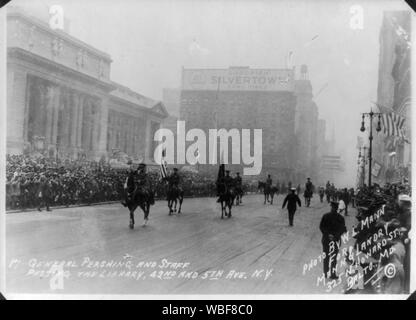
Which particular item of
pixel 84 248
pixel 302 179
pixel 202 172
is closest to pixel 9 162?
pixel 84 248

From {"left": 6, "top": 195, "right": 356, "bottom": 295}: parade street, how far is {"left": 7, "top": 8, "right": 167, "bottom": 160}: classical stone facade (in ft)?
6.75

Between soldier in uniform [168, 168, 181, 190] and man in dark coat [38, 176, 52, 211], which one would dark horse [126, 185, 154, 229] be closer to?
soldier in uniform [168, 168, 181, 190]

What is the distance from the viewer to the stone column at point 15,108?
31.8ft

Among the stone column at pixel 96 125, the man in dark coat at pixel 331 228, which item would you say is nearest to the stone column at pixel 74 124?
the stone column at pixel 96 125

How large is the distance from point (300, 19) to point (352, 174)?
4.37 meters

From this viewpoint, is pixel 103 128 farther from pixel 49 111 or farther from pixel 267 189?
A: pixel 267 189

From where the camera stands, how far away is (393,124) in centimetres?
995

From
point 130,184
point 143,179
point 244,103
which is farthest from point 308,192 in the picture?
point 130,184

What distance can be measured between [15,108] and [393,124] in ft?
30.0

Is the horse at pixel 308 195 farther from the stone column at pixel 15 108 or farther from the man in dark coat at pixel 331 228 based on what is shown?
the stone column at pixel 15 108

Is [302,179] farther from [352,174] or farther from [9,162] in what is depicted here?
[9,162]

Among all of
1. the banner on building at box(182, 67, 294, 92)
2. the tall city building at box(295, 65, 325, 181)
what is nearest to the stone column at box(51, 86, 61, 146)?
the banner on building at box(182, 67, 294, 92)

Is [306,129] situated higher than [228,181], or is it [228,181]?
[306,129]

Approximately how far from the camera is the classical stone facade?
984 cm
